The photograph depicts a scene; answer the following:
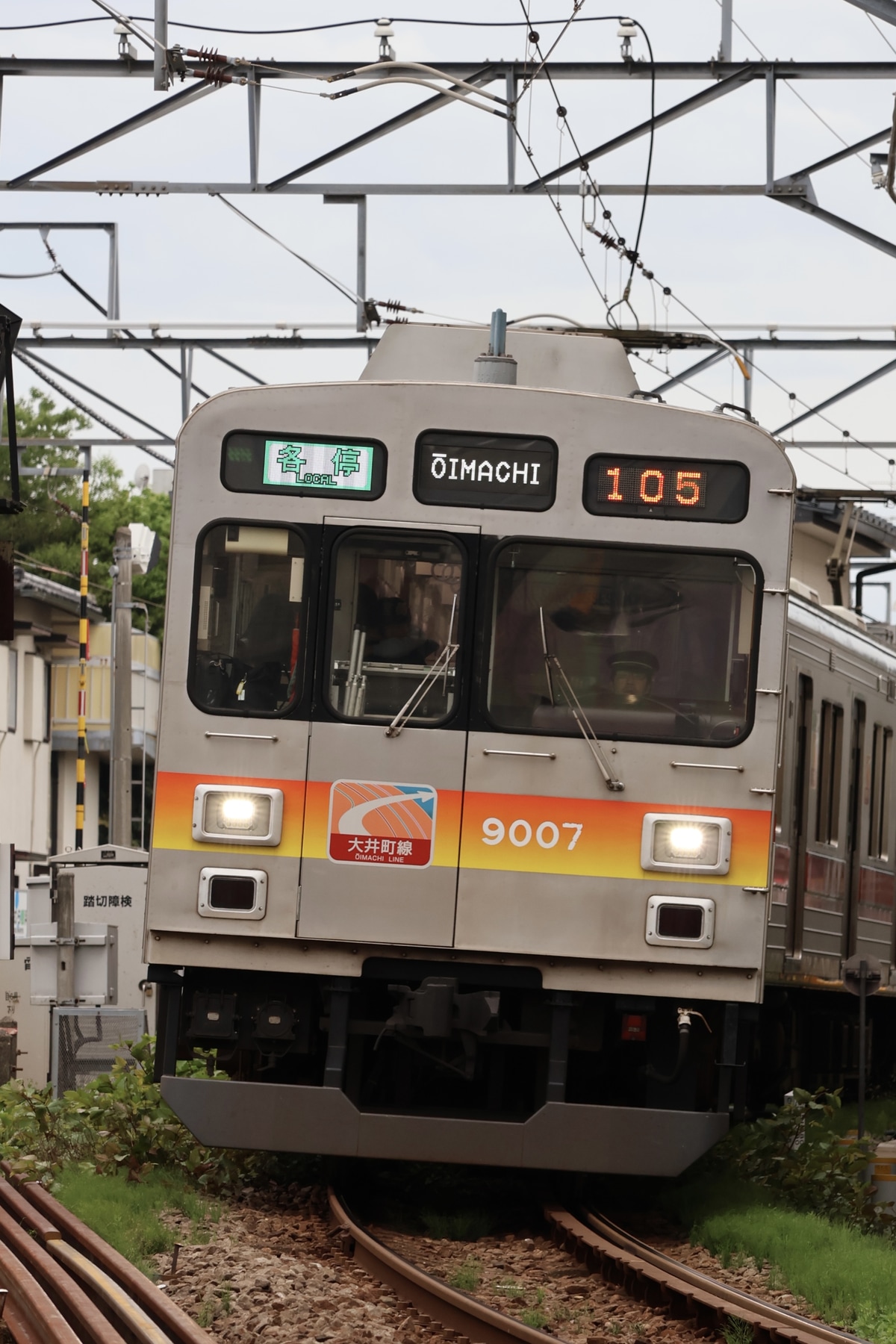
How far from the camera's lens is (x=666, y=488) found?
9328mm

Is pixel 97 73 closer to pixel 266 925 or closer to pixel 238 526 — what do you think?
pixel 238 526

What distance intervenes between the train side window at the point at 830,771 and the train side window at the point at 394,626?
4246mm

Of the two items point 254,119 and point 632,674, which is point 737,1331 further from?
point 254,119

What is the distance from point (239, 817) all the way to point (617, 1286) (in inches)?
98.3

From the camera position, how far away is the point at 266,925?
9.02m

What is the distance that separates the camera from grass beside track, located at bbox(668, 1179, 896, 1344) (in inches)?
297

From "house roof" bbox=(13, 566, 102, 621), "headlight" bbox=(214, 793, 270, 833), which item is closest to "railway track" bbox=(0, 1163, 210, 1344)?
"headlight" bbox=(214, 793, 270, 833)

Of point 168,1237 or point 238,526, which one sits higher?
point 238,526

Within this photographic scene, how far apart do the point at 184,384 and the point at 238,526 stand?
10.3m

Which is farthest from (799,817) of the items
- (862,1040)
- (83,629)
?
(83,629)

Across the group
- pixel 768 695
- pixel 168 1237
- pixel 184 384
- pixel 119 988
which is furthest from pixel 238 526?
pixel 184 384

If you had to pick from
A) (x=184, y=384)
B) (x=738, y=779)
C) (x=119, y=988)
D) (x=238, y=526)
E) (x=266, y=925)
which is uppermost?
(x=184, y=384)

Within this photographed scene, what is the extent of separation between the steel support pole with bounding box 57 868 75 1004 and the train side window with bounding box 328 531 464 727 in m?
5.31

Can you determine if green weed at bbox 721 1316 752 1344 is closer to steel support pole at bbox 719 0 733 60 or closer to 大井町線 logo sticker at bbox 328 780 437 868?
大井町線 logo sticker at bbox 328 780 437 868
